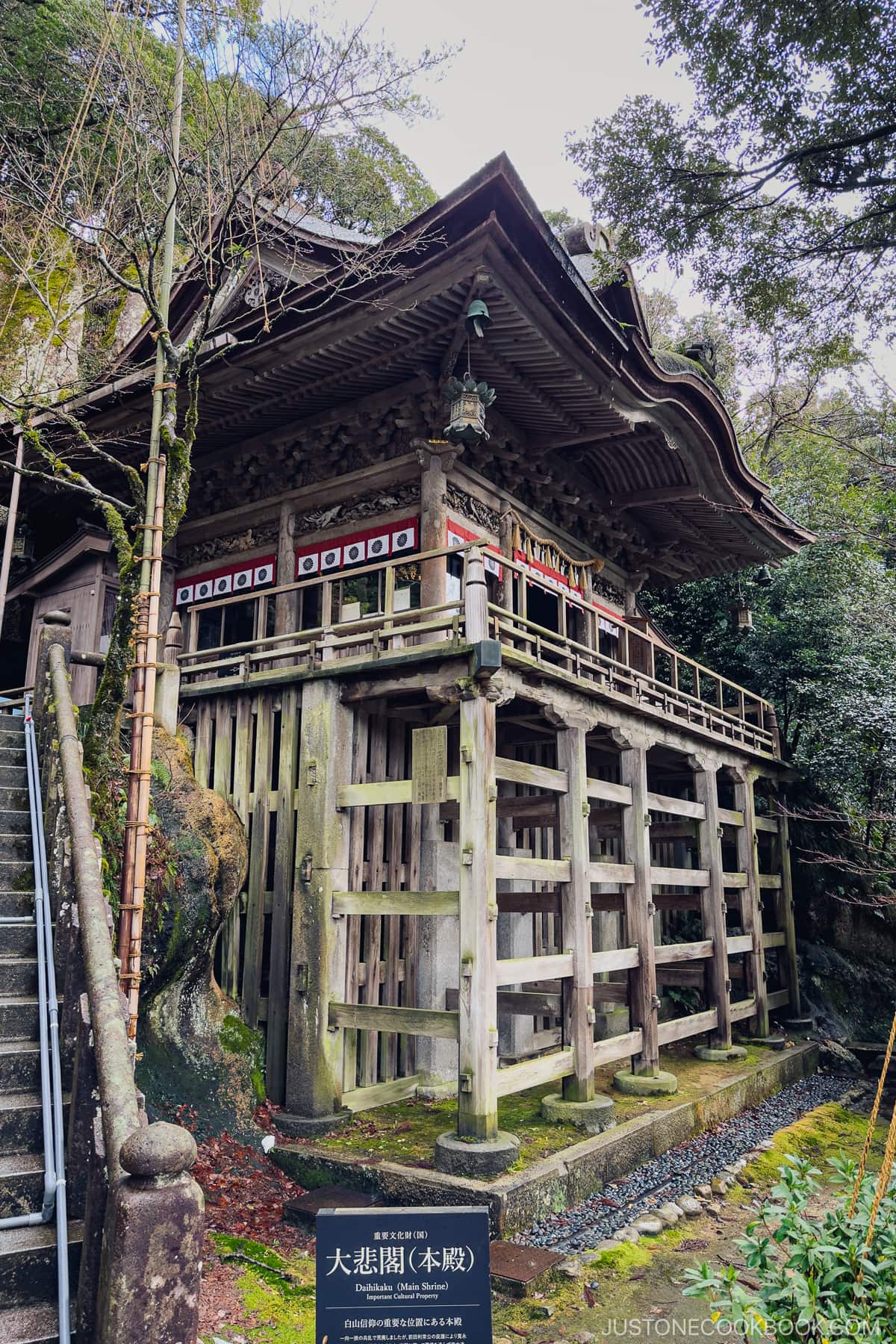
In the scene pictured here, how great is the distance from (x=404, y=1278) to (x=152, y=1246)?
0.99 m

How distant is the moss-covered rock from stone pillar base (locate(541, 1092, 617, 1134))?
2.69 m

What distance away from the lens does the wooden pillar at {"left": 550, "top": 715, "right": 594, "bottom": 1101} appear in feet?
27.4

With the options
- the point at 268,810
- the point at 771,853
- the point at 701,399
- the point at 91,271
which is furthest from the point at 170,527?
the point at 771,853

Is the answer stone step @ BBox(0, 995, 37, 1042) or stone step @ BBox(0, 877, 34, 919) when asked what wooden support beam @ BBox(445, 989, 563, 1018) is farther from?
stone step @ BBox(0, 995, 37, 1042)

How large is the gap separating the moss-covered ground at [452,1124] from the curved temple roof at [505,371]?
23.0 feet

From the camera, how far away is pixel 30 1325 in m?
3.19

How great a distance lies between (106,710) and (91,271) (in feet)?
32.5

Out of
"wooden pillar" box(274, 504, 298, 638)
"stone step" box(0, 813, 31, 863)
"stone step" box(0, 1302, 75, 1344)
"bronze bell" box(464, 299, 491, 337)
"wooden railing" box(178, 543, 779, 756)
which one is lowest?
"stone step" box(0, 1302, 75, 1344)

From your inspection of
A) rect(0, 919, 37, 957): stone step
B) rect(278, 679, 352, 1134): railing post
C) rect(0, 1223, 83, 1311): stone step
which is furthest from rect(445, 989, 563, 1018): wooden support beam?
rect(0, 1223, 83, 1311): stone step

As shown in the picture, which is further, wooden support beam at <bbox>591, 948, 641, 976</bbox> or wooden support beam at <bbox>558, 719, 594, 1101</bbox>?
wooden support beam at <bbox>591, 948, 641, 976</bbox>

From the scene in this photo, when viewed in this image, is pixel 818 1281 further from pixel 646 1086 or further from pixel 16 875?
pixel 646 1086

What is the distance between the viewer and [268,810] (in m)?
9.07

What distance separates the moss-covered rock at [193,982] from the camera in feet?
24.6

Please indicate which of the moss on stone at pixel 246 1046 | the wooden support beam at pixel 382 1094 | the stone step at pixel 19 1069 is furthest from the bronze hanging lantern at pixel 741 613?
the stone step at pixel 19 1069
